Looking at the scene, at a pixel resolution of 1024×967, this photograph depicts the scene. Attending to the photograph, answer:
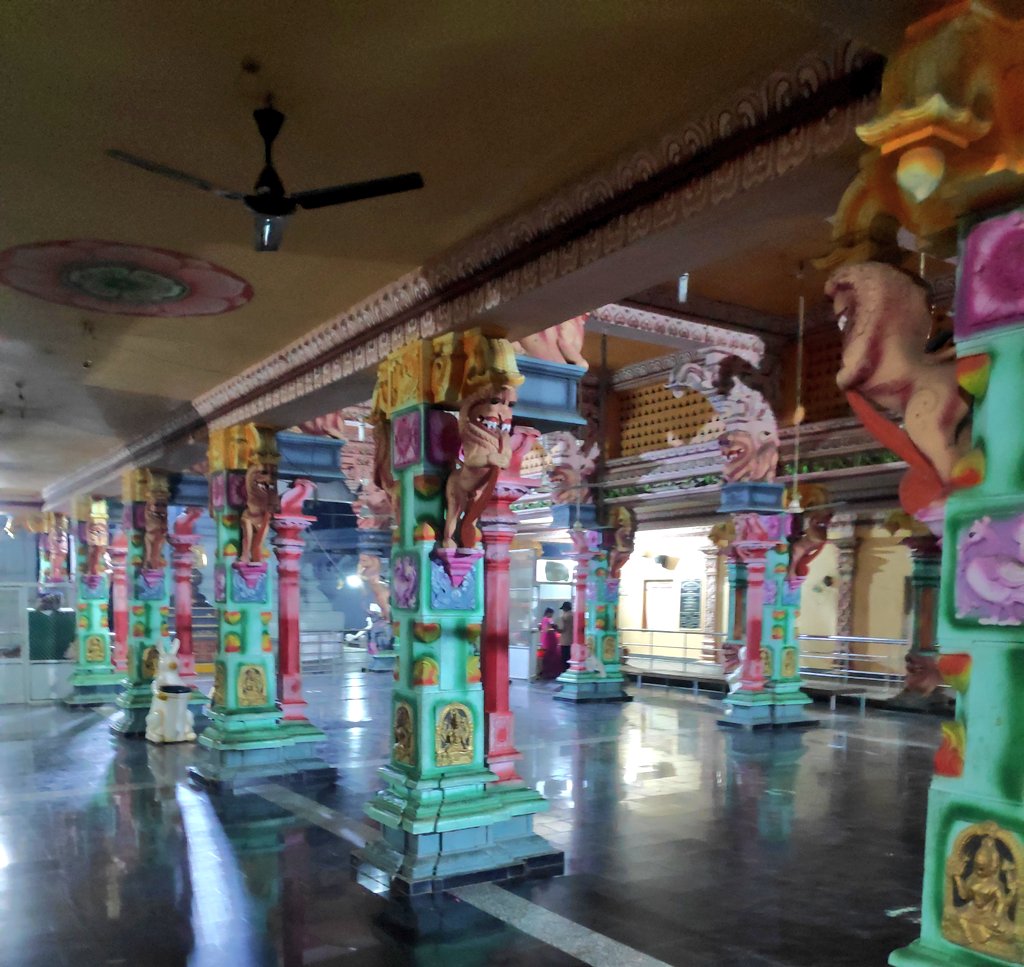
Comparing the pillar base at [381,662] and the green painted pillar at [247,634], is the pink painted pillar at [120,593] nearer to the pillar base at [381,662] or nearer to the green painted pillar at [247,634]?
the pillar base at [381,662]

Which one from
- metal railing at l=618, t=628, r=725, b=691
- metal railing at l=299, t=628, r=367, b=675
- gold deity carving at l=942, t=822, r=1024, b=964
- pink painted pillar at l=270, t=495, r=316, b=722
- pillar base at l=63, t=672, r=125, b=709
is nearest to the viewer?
gold deity carving at l=942, t=822, r=1024, b=964

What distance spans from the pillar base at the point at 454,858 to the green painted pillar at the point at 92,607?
29.1 feet

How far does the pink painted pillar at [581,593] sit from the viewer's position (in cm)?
1215

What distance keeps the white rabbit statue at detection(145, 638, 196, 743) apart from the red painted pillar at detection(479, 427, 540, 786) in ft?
15.8

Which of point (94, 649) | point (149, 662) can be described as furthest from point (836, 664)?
point (94, 649)

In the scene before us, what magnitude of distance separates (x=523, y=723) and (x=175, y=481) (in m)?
4.82

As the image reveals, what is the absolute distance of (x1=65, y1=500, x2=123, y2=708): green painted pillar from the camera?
1213cm

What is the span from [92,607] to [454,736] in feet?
31.3

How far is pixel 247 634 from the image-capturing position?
716 cm

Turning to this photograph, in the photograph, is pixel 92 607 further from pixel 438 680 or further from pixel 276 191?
A: pixel 276 191

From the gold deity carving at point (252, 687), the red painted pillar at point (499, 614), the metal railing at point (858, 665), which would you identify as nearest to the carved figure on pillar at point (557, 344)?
the red painted pillar at point (499, 614)

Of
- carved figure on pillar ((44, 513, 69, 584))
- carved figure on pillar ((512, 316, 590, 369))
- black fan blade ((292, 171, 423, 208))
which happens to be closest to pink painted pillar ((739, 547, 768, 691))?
carved figure on pillar ((512, 316, 590, 369))

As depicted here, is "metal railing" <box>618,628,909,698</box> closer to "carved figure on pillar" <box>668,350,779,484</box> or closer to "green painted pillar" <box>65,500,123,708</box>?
"carved figure on pillar" <box>668,350,779,484</box>

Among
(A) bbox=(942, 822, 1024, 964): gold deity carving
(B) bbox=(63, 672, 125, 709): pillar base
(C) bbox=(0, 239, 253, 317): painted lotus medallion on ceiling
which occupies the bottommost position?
(B) bbox=(63, 672, 125, 709): pillar base
